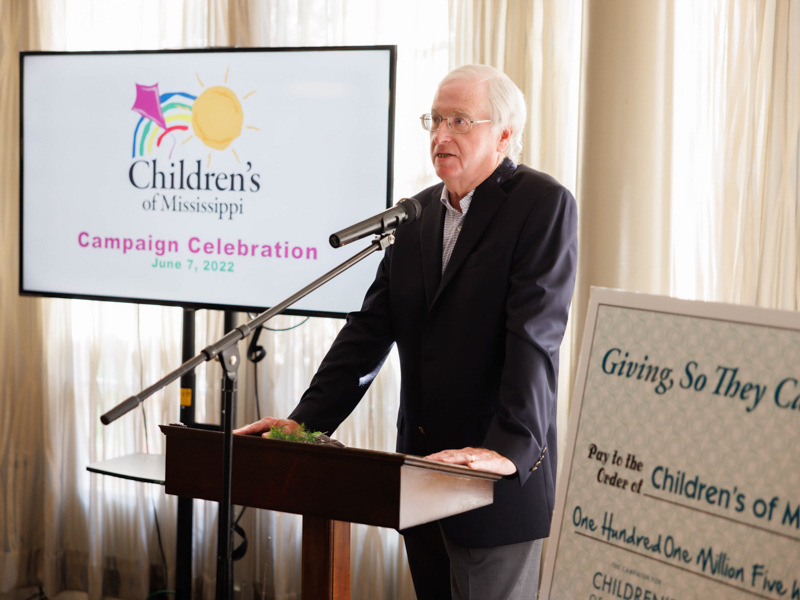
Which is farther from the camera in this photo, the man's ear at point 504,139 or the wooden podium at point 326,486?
the man's ear at point 504,139

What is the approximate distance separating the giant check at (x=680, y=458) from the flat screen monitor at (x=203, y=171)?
156 centimetres

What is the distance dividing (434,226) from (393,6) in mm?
1424

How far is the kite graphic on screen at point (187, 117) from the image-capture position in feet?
8.77

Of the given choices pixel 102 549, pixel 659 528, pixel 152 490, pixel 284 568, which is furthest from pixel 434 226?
pixel 102 549

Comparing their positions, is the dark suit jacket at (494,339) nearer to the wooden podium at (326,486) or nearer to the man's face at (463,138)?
the man's face at (463,138)

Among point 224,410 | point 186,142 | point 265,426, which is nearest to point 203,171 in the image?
point 186,142

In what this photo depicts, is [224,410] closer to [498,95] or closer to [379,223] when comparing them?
[379,223]

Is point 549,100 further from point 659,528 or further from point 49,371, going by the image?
point 49,371

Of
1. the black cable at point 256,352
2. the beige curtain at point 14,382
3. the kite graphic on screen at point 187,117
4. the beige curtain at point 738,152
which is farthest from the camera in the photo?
the beige curtain at point 14,382

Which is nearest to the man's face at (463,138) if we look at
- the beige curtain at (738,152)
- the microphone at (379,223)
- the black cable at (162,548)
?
the microphone at (379,223)

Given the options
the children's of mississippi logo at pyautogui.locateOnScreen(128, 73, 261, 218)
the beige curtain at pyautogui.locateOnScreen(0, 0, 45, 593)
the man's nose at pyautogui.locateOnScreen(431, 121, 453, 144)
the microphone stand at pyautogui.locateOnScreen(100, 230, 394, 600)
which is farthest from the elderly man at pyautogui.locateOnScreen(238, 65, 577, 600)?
the beige curtain at pyautogui.locateOnScreen(0, 0, 45, 593)

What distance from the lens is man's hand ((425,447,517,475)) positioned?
1.33 metres

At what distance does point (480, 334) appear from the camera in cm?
165

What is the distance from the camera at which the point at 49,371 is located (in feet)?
11.0
